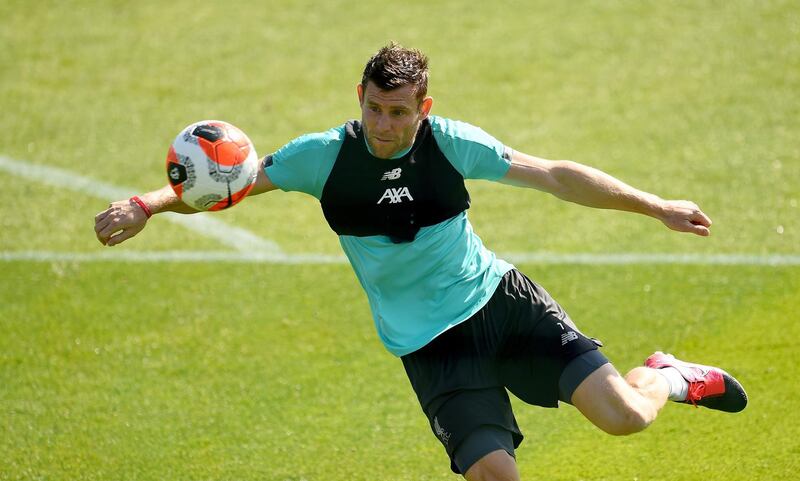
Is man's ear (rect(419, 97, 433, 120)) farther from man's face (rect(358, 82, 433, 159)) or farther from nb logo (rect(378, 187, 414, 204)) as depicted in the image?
nb logo (rect(378, 187, 414, 204))

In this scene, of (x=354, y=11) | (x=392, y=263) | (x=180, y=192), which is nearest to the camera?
(x=180, y=192)

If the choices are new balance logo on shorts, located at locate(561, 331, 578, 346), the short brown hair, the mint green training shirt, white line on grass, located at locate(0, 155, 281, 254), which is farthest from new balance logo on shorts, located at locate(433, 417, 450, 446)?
white line on grass, located at locate(0, 155, 281, 254)

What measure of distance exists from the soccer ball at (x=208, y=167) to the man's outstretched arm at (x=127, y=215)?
30 cm

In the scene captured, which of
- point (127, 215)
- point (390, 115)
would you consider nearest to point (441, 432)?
point (390, 115)

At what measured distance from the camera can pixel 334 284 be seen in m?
9.90

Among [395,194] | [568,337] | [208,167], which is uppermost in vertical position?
[208,167]

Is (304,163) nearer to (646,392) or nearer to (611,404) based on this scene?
(611,404)

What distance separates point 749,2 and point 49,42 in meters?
8.94

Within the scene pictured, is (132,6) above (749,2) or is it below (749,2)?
below

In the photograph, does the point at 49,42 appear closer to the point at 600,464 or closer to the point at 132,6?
the point at 132,6

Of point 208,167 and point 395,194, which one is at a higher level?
point 208,167

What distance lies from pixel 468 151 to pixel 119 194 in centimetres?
610

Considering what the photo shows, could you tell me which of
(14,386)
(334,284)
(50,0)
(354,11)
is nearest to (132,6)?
(50,0)

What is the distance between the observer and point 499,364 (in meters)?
6.43
